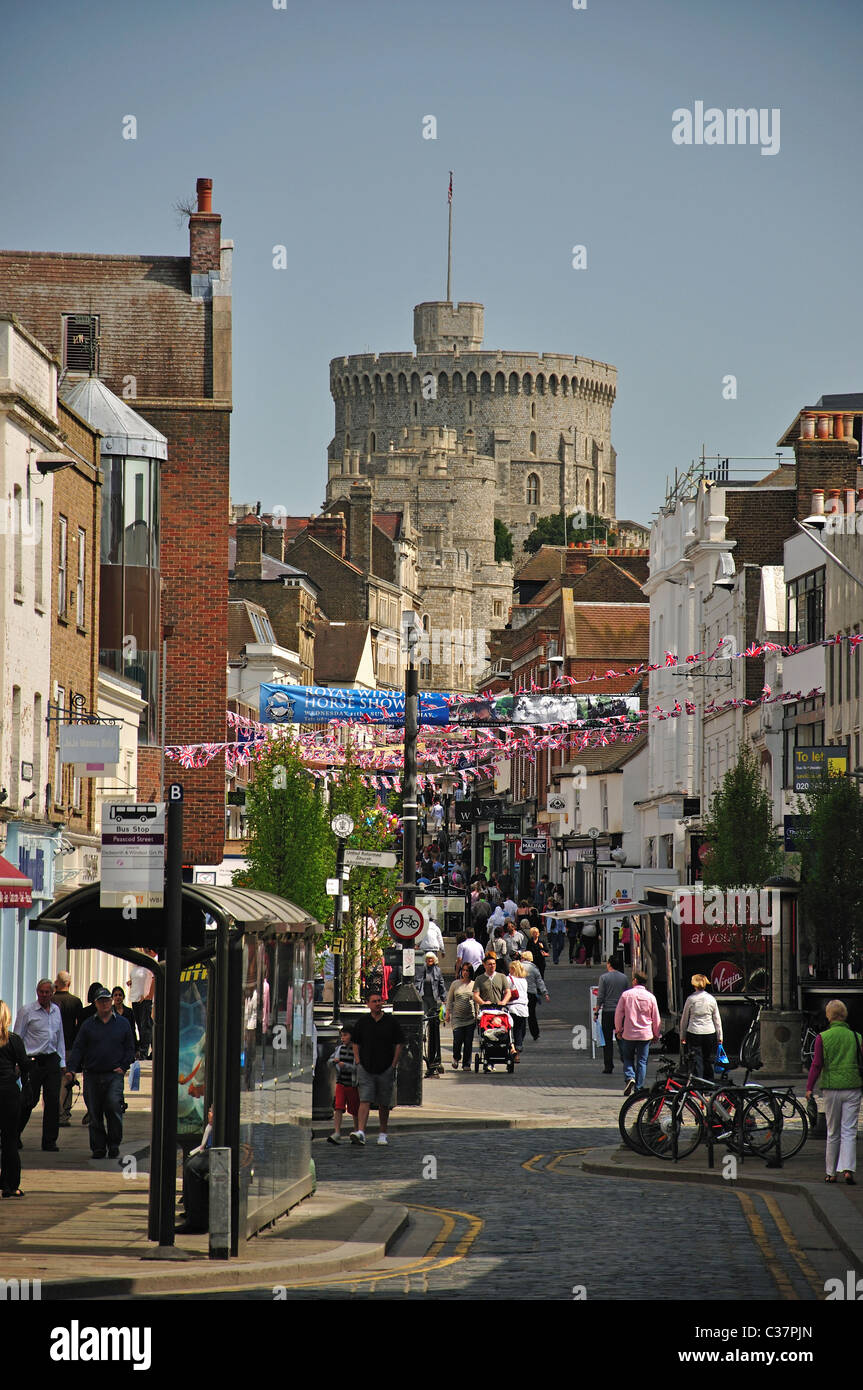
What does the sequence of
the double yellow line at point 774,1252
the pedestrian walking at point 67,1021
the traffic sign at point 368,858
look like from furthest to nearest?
the traffic sign at point 368,858
the pedestrian walking at point 67,1021
the double yellow line at point 774,1252

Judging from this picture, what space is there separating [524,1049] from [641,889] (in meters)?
14.7

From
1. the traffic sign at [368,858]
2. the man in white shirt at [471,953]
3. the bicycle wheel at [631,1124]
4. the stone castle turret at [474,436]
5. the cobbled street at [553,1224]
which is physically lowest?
the cobbled street at [553,1224]

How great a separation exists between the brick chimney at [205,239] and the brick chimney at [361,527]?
74.6 m

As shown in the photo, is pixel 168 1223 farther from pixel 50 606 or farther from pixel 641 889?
pixel 641 889

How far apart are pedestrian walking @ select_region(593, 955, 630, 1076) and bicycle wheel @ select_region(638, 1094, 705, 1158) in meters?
7.94

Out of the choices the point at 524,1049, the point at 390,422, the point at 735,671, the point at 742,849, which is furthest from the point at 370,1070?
the point at 390,422

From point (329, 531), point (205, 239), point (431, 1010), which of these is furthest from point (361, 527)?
point (431, 1010)

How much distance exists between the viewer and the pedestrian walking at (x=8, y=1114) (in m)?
15.7

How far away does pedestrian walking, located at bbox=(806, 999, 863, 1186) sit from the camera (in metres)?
17.1

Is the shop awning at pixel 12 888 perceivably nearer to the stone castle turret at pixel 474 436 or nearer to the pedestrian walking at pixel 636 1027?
the pedestrian walking at pixel 636 1027

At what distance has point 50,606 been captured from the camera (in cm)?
3189

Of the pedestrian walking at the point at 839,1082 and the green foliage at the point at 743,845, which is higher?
the green foliage at the point at 743,845

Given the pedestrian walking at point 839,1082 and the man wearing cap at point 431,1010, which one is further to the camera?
the man wearing cap at point 431,1010

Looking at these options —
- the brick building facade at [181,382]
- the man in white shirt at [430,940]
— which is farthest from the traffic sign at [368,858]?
the brick building facade at [181,382]
